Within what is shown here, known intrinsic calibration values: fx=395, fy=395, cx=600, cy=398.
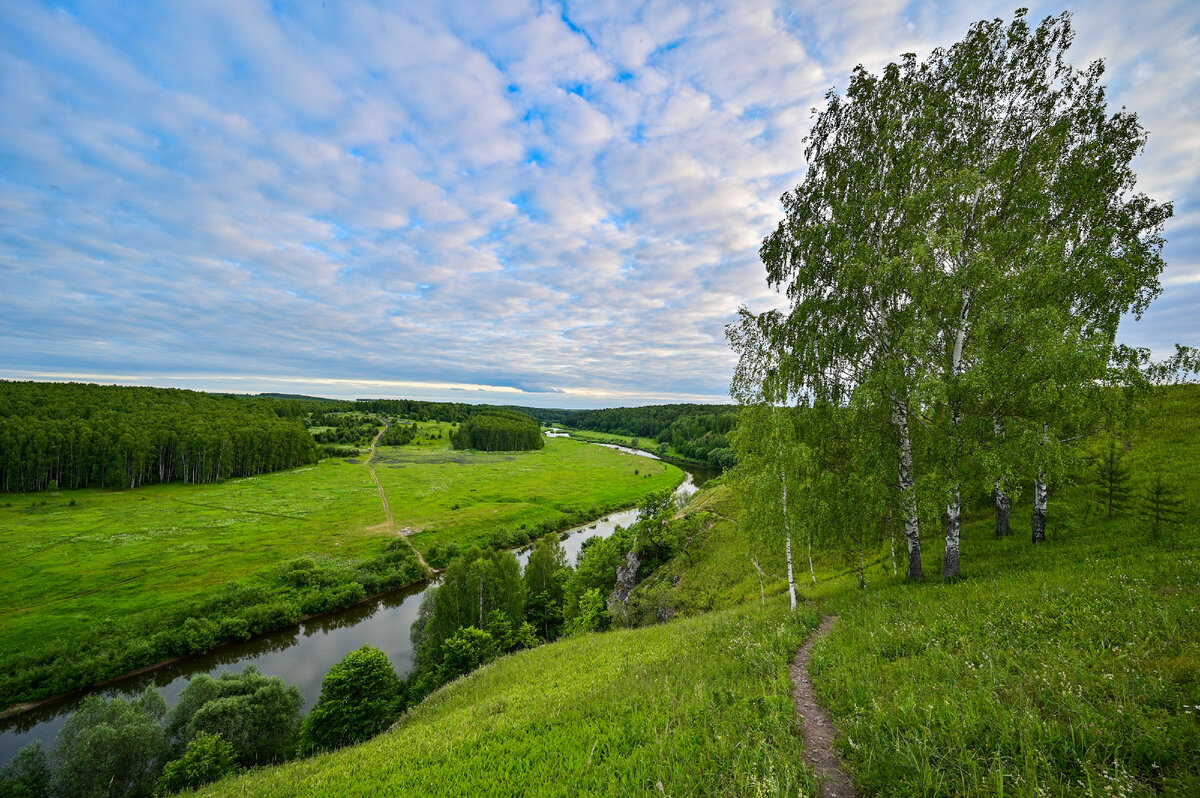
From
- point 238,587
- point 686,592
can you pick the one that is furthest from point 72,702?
point 686,592

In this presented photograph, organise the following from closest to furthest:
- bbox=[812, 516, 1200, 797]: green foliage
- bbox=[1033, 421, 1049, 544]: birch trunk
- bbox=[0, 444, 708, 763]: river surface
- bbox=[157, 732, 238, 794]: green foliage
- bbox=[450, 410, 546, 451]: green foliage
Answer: bbox=[812, 516, 1200, 797]: green foliage → bbox=[1033, 421, 1049, 544]: birch trunk → bbox=[157, 732, 238, 794]: green foliage → bbox=[0, 444, 708, 763]: river surface → bbox=[450, 410, 546, 451]: green foliage

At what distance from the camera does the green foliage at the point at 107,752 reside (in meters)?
20.9

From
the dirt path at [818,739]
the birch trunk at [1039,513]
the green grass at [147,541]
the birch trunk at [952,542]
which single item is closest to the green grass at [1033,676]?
the dirt path at [818,739]

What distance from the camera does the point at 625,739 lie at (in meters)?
7.88

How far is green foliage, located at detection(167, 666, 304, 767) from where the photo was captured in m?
23.7

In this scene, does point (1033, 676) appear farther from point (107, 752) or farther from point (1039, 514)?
point (107, 752)

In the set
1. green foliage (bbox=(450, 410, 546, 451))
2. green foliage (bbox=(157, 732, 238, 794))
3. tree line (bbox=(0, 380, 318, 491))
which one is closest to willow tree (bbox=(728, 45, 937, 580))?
green foliage (bbox=(157, 732, 238, 794))

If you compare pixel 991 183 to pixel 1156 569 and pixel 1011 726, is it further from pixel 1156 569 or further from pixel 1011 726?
pixel 1011 726

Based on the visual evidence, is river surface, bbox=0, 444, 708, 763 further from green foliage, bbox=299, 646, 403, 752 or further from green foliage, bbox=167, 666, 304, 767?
green foliage, bbox=167, 666, 304, 767

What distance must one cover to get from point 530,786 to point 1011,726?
24.7 feet

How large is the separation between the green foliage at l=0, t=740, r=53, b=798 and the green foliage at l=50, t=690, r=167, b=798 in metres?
0.54

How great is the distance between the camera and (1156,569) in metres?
10.6

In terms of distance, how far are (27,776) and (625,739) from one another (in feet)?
117

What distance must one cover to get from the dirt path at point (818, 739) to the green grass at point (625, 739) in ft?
0.97
